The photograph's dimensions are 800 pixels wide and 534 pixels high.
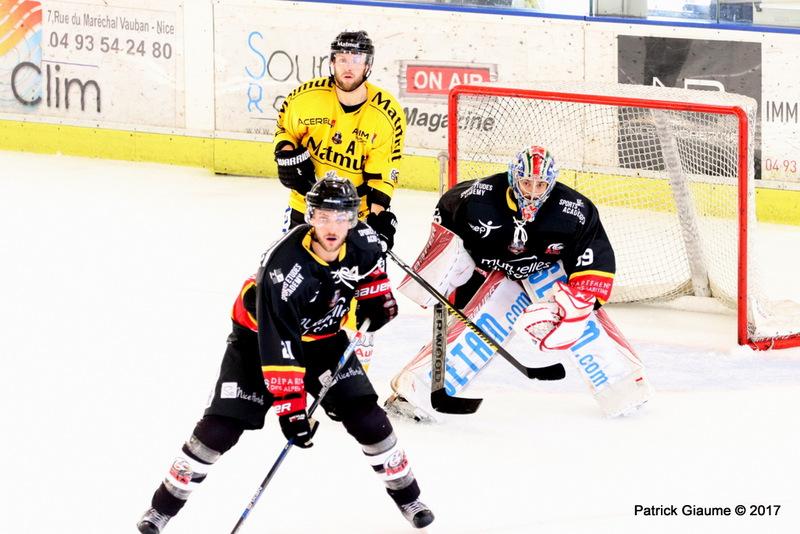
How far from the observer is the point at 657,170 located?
6.04m

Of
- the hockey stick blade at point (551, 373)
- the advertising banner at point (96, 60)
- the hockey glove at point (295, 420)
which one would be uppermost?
the advertising banner at point (96, 60)

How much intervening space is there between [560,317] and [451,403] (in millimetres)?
471

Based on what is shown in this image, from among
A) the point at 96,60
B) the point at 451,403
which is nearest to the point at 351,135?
the point at 451,403

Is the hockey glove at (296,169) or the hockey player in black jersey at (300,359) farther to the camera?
the hockey glove at (296,169)

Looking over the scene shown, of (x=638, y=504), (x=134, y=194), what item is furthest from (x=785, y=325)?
(x=134, y=194)

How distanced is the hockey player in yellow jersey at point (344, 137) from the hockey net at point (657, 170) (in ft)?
2.50

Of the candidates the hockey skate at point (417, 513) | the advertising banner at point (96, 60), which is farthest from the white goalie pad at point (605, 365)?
the advertising banner at point (96, 60)

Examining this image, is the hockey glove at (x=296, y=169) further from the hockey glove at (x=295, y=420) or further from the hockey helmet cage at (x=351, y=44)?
the hockey glove at (x=295, y=420)

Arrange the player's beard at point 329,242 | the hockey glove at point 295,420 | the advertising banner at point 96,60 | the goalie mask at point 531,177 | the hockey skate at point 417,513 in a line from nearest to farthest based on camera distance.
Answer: the hockey glove at point 295,420 < the player's beard at point 329,242 < the hockey skate at point 417,513 < the goalie mask at point 531,177 < the advertising banner at point 96,60

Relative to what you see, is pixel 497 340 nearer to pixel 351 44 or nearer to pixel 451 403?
pixel 451 403

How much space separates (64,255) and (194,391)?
1.89 metres

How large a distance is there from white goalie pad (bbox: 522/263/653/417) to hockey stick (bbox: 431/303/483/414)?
0.31m

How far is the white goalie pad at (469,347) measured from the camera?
4.43 meters

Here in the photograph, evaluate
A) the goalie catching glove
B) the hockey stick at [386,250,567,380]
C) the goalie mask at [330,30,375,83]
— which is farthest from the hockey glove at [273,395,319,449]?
the goalie mask at [330,30,375,83]
